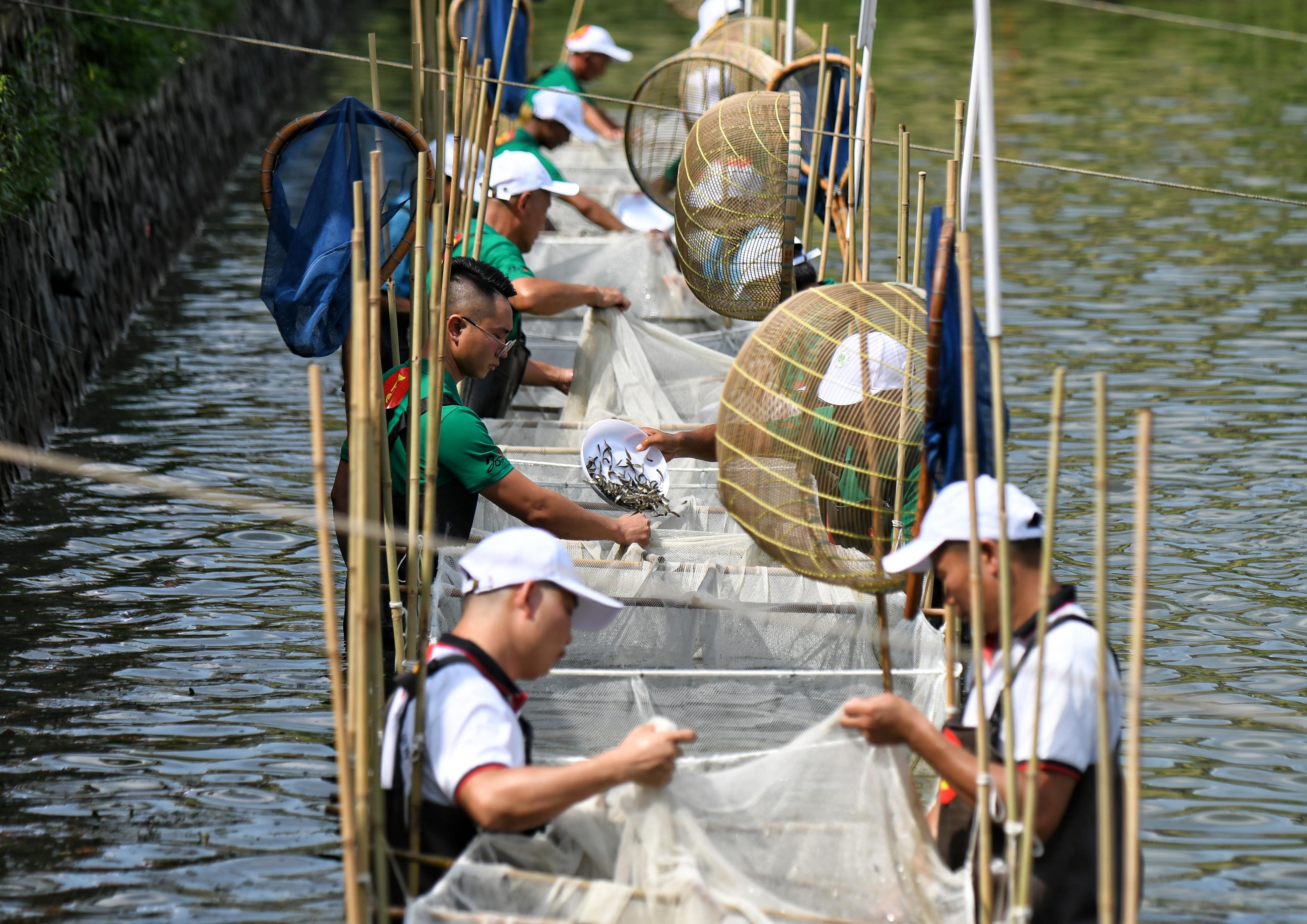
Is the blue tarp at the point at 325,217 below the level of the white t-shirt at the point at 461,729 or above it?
above

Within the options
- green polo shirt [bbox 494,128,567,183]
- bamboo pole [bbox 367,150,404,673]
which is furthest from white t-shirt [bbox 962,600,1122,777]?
green polo shirt [bbox 494,128,567,183]

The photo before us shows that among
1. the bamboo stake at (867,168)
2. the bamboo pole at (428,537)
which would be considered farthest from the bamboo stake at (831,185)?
the bamboo pole at (428,537)

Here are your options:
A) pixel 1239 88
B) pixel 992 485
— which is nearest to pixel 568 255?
pixel 992 485

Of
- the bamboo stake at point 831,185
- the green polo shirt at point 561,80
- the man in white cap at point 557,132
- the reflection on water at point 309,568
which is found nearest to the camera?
the reflection on water at point 309,568

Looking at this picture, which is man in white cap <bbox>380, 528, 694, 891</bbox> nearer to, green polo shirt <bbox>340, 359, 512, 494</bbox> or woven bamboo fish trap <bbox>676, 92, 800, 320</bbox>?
green polo shirt <bbox>340, 359, 512, 494</bbox>

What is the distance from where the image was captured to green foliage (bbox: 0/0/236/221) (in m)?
6.59

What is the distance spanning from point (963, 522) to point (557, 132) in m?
6.03

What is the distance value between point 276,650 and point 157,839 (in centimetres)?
129

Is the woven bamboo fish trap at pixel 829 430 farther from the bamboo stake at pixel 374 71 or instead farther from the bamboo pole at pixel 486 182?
the bamboo pole at pixel 486 182

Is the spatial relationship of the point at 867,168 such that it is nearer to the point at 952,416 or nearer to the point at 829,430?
the point at 829,430

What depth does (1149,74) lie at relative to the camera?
17656 millimetres

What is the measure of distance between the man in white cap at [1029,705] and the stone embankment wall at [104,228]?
4.84m

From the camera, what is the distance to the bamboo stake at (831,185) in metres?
5.62

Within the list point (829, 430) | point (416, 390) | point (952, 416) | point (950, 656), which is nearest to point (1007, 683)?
point (952, 416)
